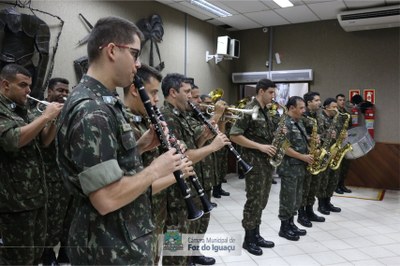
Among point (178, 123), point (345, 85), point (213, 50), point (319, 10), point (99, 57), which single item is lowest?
point (178, 123)

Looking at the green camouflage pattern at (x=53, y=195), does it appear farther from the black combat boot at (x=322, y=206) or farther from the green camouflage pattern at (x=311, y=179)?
the black combat boot at (x=322, y=206)

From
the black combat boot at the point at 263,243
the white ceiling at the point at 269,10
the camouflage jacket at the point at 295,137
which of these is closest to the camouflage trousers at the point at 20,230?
the black combat boot at the point at 263,243

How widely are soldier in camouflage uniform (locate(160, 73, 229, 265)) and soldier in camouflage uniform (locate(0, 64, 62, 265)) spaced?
86cm

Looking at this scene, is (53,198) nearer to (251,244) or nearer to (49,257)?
(49,257)

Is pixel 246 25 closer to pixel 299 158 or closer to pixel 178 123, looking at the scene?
pixel 299 158

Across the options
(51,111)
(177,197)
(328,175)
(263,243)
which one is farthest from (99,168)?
(328,175)

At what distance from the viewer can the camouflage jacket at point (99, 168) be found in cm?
111

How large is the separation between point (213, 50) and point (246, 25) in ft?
3.36

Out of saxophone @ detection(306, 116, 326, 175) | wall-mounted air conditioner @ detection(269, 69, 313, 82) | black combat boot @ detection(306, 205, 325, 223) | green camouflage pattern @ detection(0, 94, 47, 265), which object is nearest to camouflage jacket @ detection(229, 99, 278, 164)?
saxophone @ detection(306, 116, 326, 175)

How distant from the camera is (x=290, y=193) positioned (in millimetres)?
3826

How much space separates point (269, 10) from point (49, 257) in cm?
568

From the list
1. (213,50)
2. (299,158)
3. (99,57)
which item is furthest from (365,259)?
(213,50)

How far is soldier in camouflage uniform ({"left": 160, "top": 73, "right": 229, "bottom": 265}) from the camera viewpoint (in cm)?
245

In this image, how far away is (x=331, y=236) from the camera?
3.95 m
